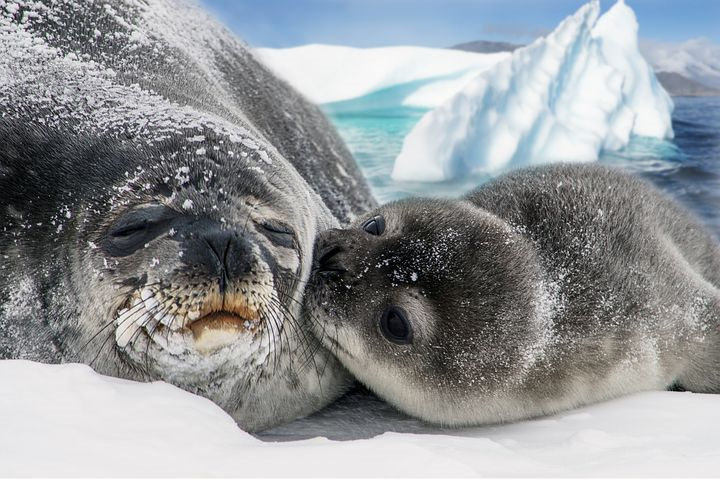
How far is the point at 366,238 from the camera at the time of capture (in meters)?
2.90

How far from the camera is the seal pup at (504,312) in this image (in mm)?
2646

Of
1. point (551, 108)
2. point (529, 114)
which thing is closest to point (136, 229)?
point (529, 114)

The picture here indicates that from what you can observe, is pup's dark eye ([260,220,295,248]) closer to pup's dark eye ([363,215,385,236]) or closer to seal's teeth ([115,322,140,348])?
seal's teeth ([115,322,140,348])

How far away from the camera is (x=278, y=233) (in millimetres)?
2414

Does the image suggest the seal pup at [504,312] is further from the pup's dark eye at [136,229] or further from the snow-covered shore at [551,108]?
the snow-covered shore at [551,108]

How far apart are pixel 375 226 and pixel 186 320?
1110mm

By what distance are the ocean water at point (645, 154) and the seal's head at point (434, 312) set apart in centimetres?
465

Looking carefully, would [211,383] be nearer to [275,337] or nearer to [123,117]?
[275,337]

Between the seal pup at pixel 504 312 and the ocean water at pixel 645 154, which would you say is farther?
the ocean water at pixel 645 154

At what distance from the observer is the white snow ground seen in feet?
5.21

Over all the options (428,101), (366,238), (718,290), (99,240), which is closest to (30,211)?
(99,240)

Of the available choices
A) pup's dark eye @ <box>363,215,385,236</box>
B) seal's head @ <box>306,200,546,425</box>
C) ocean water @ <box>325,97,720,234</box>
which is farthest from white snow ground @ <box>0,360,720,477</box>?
ocean water @ <box>325,97,720,234</box>

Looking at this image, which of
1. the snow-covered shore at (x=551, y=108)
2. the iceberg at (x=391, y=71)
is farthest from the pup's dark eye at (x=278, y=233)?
the iceberg at (x=391, y=71)

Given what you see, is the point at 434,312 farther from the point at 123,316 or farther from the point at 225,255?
the point at 123,316
